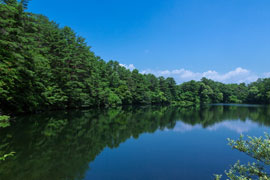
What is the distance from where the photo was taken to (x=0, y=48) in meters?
11.2

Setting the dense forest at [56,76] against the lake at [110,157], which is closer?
the lake at [110,157]

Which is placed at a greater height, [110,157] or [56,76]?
[56,76]

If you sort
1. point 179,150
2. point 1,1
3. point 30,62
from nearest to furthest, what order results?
point 179,150, point 1,1, point 30,62

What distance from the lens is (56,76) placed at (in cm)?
2328

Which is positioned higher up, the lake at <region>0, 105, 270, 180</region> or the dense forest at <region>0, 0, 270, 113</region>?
the dense forest at <region>0, 0, 270, 113</region>

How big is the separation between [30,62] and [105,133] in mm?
10413

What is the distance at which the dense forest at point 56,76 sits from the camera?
486 inches

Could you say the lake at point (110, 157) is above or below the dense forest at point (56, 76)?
below

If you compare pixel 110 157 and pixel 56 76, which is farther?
pixel 56 76

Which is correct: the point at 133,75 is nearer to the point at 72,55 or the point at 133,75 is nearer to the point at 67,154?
the point at 72,55

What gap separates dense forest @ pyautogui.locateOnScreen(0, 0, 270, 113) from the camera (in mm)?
12352

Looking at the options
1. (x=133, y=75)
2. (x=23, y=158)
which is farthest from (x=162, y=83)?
(x=23, y=158)

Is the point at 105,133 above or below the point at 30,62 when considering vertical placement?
below

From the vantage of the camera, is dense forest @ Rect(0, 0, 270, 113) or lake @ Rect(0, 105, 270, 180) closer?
lake @ Rect(0, 105, 270, 180)
